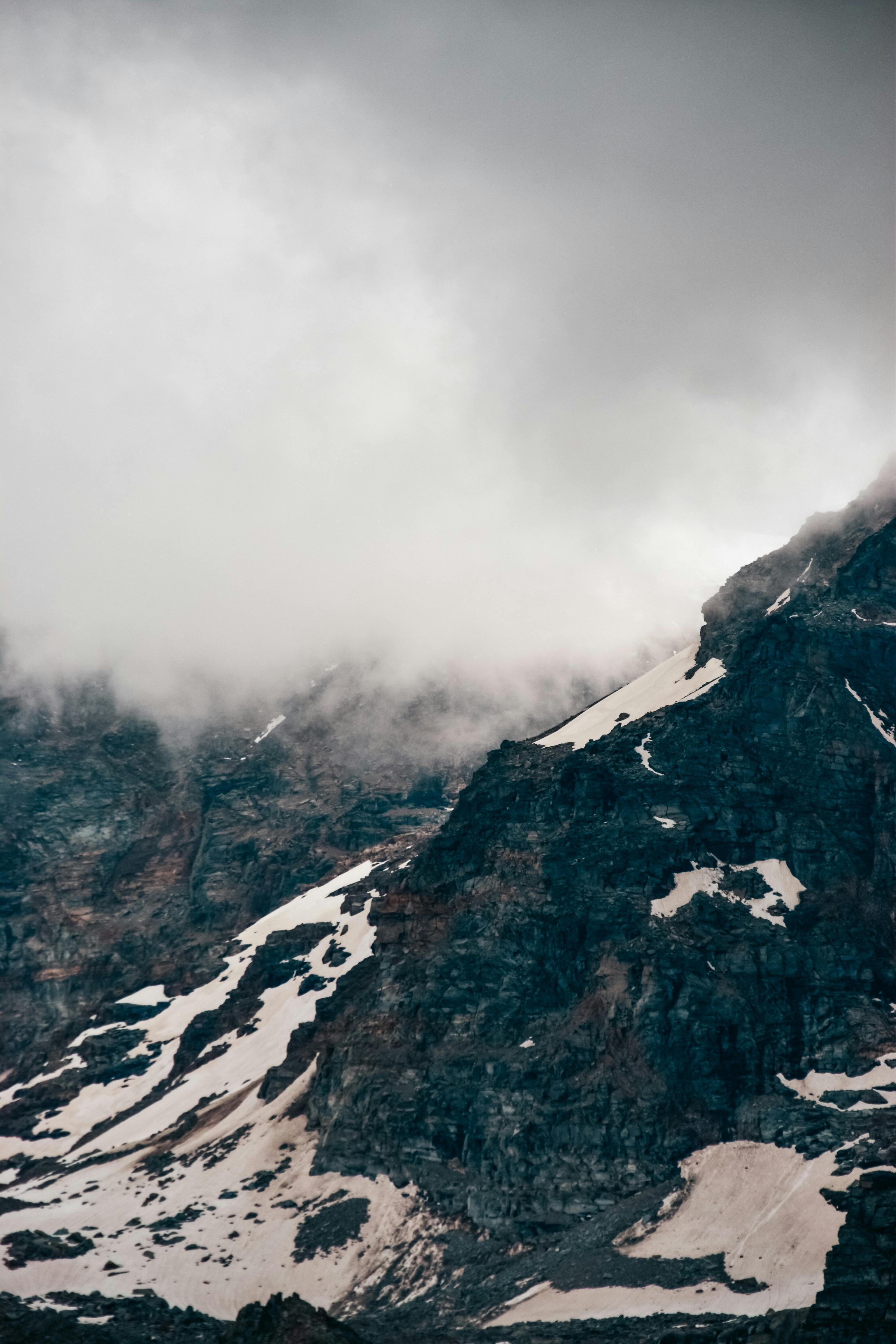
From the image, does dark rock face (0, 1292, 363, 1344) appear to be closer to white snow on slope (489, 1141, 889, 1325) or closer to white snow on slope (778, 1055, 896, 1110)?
white snow on slope (489, 1141, 889, 1325)

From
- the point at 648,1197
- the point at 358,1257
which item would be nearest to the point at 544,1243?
the point at 648,1197

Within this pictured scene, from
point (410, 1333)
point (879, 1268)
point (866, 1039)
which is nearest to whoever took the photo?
point (879, 1268)

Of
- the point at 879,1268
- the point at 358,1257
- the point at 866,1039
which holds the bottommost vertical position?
the point at 879,1268

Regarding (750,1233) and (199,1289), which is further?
(199,1289)

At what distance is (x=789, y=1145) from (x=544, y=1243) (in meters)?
35.8

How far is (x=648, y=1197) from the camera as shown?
587ft

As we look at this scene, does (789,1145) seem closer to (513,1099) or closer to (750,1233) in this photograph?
(750,1233)

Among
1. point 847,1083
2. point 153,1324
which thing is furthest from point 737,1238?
point 153,1324

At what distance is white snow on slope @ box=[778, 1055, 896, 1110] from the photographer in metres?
183

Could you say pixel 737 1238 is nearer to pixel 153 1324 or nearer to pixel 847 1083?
pixel 847 1083

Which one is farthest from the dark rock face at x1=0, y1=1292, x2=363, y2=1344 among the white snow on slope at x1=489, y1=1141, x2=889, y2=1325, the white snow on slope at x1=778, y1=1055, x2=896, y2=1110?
the white snow on slope at x1=778, y1=1055, x2=896, y2=1110

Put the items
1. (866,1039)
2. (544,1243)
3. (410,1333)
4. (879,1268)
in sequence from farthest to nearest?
(866,1039) < (544,1243) < (410,1333) < (879,1268)

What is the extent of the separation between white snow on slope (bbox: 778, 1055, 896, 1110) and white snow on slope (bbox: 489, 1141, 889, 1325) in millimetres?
11229

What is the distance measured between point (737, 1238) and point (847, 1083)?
34069mm
